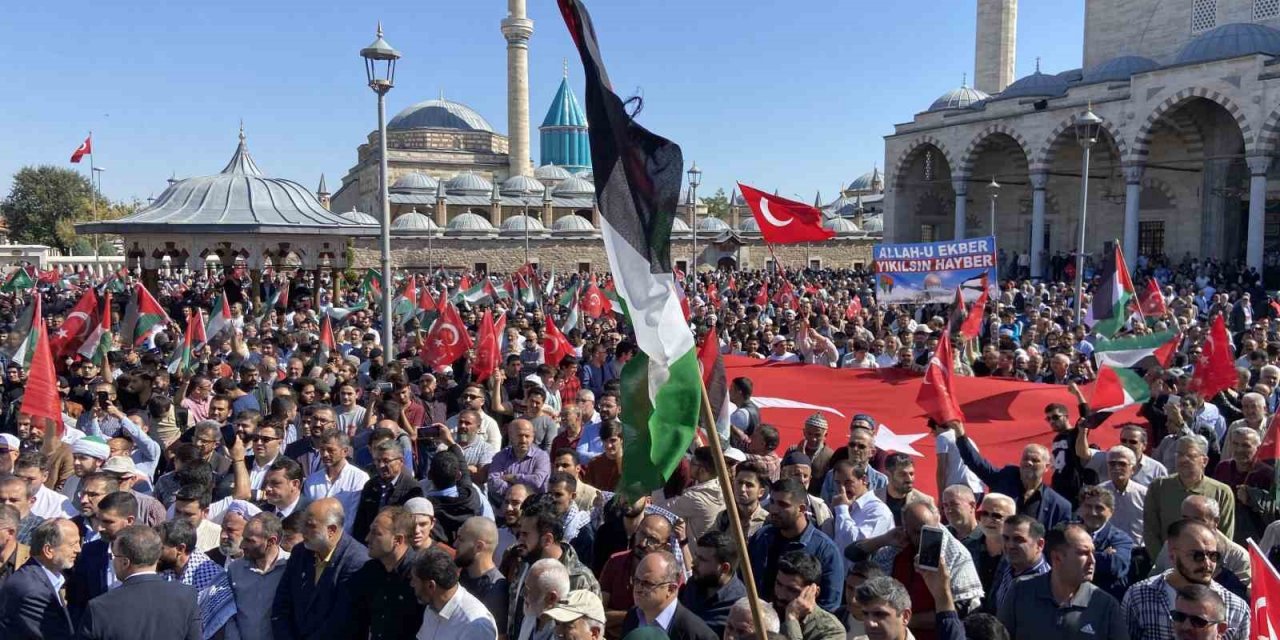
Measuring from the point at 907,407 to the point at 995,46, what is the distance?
3694cm

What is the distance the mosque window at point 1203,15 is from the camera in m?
32.4

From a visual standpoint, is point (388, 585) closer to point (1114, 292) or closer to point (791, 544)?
point (791, 544)

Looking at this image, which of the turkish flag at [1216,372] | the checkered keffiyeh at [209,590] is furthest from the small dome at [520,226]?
the checkered keffiyeh at [209,590]

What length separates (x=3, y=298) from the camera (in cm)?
2152

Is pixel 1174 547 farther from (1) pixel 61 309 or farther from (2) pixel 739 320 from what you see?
(1) pixel 61 309

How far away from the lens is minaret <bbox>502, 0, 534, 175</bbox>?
51969 millimetres

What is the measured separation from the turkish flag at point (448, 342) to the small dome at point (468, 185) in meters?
45.0

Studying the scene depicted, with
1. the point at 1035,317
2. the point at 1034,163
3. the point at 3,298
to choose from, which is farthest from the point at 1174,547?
the point at 1034,163

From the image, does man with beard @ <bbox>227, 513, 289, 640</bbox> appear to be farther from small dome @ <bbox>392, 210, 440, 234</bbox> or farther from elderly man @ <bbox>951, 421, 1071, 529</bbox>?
small dome @ <bbox>392, 210, 440, 234</bbox>

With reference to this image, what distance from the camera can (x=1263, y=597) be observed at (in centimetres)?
321

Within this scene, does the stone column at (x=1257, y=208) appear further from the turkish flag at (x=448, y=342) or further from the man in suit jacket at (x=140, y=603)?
the man in suit jacket at (x=140, y=603)

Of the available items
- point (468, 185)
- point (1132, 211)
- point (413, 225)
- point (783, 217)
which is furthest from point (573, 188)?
point (783, 217)

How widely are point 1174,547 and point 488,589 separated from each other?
2610mm

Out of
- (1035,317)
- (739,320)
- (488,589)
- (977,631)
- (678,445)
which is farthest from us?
(739,320)
